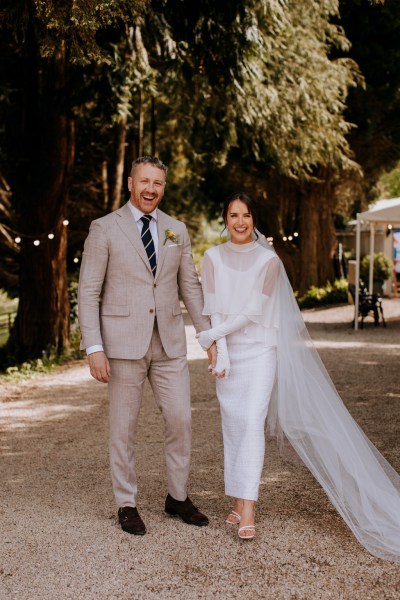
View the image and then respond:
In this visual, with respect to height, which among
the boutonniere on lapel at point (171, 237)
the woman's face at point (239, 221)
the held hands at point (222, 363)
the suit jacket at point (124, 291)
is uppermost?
the woman's face at point (239, 221)

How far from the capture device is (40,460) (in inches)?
252

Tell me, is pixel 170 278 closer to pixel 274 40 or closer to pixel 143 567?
pixel 143 567

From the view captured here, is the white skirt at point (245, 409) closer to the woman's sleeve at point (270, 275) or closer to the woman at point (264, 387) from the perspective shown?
the woman at point (264, 387)

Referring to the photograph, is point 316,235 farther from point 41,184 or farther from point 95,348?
point 95,348

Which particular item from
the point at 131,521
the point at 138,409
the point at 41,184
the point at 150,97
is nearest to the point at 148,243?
the point at 138,409

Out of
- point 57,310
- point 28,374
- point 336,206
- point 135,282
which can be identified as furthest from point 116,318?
point 336,206

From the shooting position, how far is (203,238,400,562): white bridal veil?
438cm

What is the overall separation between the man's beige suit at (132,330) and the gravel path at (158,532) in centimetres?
41

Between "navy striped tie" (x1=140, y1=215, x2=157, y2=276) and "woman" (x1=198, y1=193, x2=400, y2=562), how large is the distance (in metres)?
0.30

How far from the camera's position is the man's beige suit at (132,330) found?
453 cm

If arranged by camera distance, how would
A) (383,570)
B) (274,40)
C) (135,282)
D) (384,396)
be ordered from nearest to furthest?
(383,570)
(135,282)
(384,396)
(274,40)

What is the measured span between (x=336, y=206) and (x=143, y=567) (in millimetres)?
25220

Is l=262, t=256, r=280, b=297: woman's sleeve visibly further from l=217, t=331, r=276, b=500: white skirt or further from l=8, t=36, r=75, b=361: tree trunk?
l=8, t=36, r=75, b=361: tree trunk

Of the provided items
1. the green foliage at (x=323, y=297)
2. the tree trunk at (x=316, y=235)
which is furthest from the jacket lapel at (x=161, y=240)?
the tree trunk at (x=316, y=235)
